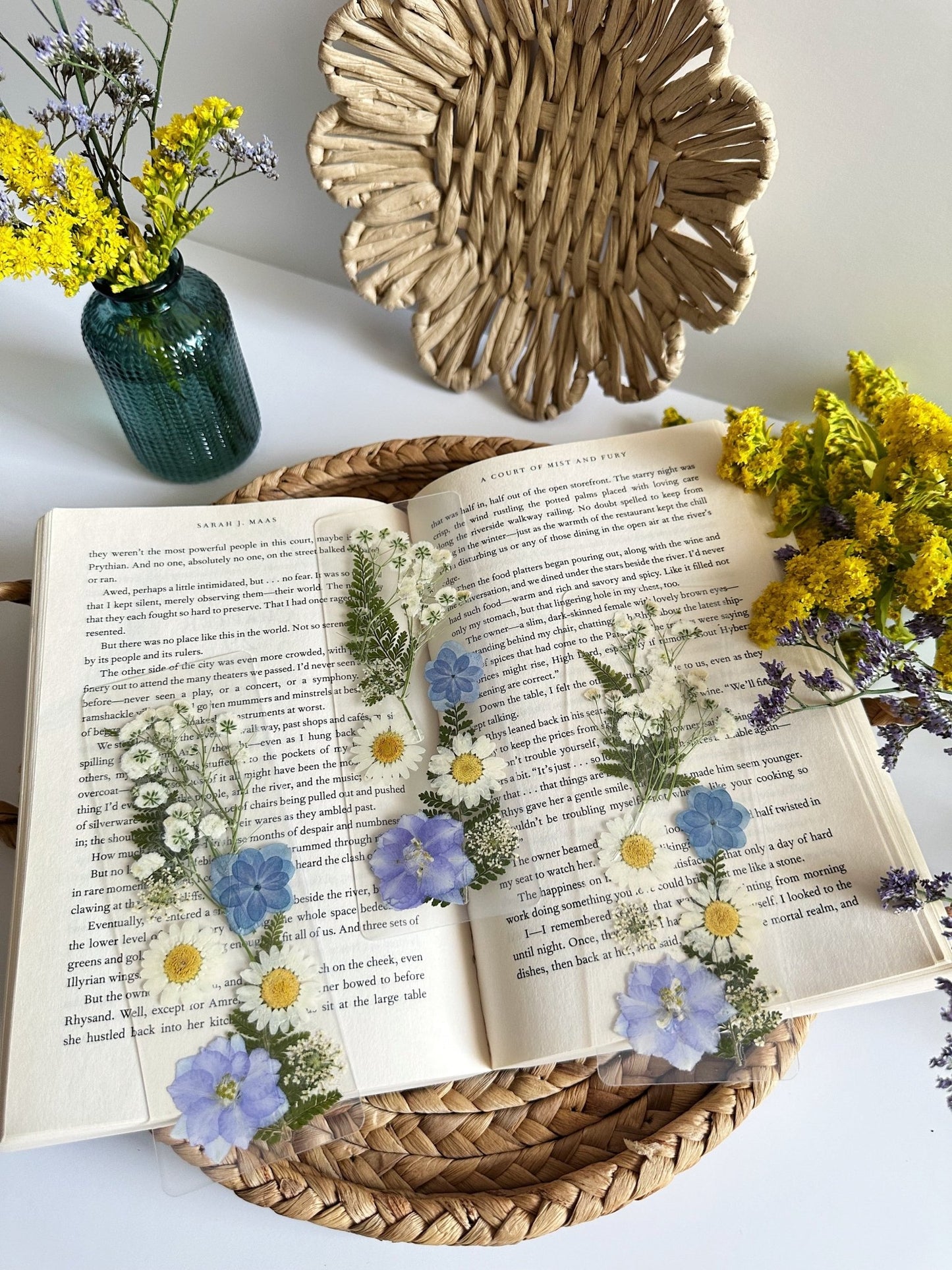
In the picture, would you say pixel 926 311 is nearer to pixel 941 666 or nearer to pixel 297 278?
pixel 941 666

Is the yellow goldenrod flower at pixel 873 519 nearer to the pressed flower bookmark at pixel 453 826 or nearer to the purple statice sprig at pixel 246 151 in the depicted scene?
the pressed flower bookmark at pixel 453 826

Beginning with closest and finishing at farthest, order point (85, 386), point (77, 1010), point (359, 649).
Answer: point (77, 1010) → point (359, 649) → point (85, 386)

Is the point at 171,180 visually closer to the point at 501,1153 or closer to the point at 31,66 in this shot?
the point at 31,66

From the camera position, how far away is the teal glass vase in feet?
2.17

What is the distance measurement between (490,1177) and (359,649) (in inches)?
13.4

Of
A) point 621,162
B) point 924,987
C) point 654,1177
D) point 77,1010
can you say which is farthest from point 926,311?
point 77,1010

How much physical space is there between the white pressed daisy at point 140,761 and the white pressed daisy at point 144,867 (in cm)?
5

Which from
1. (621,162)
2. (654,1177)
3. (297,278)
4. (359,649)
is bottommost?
(654,1177)

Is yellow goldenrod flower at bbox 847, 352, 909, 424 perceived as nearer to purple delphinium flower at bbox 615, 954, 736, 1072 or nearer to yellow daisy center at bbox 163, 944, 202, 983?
purple delphinium flower at bbox 615, 954, 736, 1072

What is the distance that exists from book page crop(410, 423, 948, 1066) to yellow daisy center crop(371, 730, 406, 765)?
0.06m

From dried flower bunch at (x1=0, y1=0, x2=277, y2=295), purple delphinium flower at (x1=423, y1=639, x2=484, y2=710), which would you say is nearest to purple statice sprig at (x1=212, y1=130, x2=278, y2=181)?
→ dried flower bunch at (x1=0, y1=0, x2=277, y2=295)

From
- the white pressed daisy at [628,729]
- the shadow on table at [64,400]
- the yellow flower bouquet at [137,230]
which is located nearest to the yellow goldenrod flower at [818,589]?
the white pressed daisy at [628,729]

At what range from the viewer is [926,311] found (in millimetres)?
700

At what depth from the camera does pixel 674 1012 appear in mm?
531
